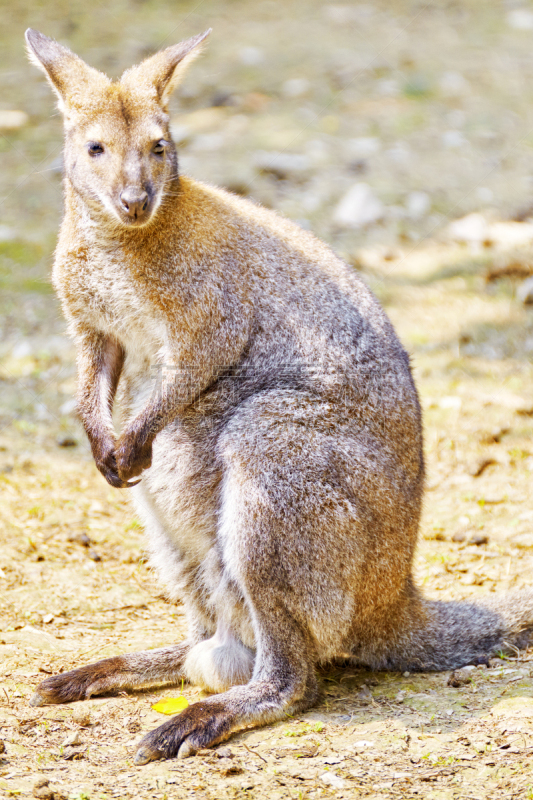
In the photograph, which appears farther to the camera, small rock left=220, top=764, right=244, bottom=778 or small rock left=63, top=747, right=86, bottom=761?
small rock left=63, top=747, right=86, bottom=761

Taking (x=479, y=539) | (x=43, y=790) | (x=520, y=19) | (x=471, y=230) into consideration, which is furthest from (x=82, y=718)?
(x=520, y=19)

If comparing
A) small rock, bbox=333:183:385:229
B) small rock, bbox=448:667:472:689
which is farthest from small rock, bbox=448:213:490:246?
small rock, bbox=448:667:472:689

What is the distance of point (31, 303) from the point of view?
7.52 metres

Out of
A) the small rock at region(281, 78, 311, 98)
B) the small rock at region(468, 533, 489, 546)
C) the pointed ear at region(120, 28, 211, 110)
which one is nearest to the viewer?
the pointed ear at region(120, 28, 211, 110)

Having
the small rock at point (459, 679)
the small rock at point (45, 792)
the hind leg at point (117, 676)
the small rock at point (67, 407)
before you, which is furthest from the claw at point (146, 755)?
the small rock at point (67, 407)

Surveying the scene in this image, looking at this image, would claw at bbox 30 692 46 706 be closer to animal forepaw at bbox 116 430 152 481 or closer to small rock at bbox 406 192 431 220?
animal forepaw at bbox 116 430 152 481

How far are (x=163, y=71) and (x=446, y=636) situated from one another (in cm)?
278

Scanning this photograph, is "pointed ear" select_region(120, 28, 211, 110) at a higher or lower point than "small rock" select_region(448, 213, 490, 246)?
higher

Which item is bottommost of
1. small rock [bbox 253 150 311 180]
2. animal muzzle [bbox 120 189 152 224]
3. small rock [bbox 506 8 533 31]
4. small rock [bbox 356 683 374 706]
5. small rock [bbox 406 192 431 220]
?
small rock [bbox 406 192 431 220]

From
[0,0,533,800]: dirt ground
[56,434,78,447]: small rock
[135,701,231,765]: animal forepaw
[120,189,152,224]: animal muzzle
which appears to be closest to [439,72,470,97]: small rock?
[0,0,533,800]: dirt ground

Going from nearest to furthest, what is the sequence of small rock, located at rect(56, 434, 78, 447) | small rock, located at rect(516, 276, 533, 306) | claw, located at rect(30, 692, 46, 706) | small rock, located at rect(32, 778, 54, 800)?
small rock, located at rect(32, 778, 54, 800) < claw, located at rect(30, 692, 46, 706) < small rock, located at rect(56, 434, 78, 447) < small rock, located at rect(516, 276, 533, 306)

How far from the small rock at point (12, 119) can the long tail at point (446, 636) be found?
7525 millimetres

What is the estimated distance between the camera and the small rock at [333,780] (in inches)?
116

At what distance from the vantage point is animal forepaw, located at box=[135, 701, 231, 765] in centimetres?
316
